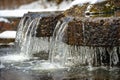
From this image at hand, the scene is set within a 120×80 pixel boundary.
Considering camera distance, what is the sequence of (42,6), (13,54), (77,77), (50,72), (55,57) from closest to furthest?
(77,77), (50,72), (55,57), (13,54), (42,6)

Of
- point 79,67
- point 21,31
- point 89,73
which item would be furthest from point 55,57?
point 21,31

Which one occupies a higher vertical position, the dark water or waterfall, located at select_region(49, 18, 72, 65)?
waterfall, located at select_region(49, 18, 72, 65)

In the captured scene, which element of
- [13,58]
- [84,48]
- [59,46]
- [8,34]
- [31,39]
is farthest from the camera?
[8,34]

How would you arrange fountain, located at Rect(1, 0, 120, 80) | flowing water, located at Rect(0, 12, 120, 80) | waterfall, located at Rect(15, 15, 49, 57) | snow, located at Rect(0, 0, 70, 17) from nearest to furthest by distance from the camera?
1. flowing water, located at Rect(0, 12, 120, 80)
2. fountain, located at Rect(1, 0, 120, 80)
3. waterfall, located at Rect(15, 15, 49, 57)
4. snow, located at Rect(0, 0, 70, 17)

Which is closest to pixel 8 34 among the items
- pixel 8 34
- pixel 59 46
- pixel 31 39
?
pixel 8 34

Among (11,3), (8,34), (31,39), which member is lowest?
(31,39)

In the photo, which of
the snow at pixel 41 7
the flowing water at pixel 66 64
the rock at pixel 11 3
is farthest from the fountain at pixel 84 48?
the rock at pixel 11 3

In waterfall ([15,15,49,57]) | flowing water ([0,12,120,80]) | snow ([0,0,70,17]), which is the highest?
snow ([0,0,70,17])

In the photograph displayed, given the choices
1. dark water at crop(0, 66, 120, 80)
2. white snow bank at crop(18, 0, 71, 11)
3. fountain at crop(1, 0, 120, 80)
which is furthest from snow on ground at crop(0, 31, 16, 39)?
dark water at crop(0, 66, 120, 80)

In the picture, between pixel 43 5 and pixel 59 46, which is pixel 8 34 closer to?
pixel 59 46

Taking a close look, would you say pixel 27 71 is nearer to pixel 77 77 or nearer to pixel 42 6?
pixel 77 77

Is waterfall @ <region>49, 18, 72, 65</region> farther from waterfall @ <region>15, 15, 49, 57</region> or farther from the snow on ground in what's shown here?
the snow on ground
